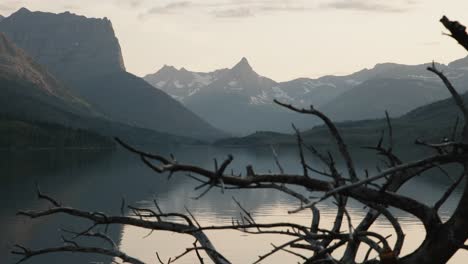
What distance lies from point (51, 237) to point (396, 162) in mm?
78869

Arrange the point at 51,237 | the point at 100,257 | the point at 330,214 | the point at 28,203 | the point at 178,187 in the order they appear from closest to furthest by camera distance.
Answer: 1. the point at 100,257
2. the point at 51,237
3. the point at 330,214
4. the point at 28,203
5. the point at 178,187

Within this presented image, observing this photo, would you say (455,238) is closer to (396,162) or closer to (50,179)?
(396,162)

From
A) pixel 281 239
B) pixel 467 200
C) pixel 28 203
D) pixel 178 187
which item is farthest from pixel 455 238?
pixel 178 187

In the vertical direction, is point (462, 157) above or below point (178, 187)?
below

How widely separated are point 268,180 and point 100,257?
217 feet

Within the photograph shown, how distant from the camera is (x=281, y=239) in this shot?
68688mm

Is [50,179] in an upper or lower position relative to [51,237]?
upper

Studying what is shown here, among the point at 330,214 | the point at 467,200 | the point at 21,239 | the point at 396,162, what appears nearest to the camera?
the point at 467,200

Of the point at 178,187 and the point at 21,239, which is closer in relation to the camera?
the point at 21,239

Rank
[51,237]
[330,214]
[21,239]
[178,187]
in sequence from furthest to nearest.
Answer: [178,187], [330,214], [51,237], [21,239]

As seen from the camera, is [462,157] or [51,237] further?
[51,237]

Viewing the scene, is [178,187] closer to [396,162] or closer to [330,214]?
[330,214]

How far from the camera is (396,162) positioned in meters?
5.24

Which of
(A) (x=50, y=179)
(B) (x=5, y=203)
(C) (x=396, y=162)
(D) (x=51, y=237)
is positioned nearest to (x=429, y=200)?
(D) (x=51, y=237)
